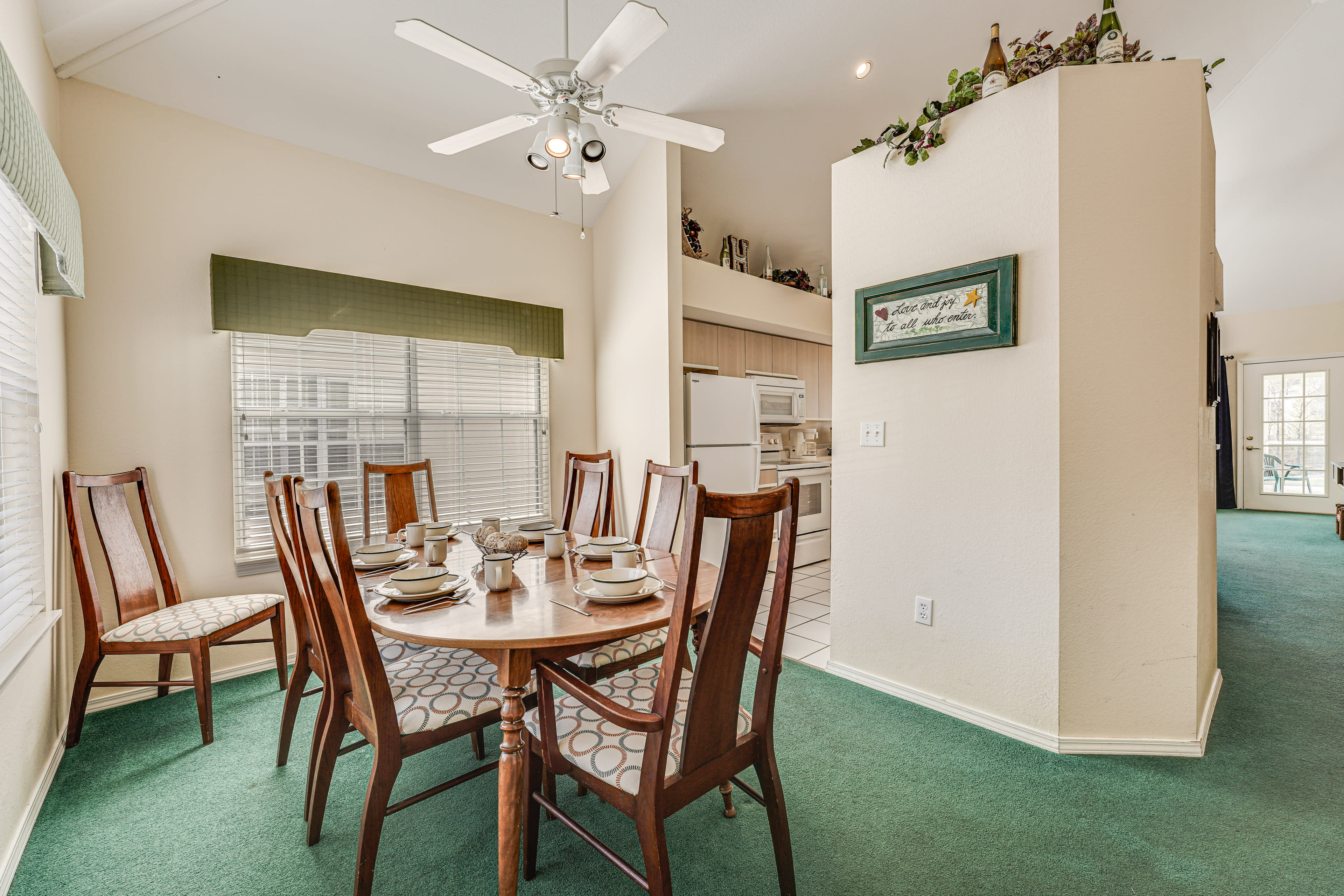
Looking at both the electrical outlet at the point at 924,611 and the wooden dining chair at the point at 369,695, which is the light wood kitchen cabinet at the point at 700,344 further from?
the wooden dining chair at the point at 369,695

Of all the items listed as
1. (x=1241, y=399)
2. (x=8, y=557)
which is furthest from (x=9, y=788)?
(x=1241, y=399)

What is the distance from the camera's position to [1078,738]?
1.99 m

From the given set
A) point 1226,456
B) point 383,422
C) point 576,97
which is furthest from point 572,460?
point 1226,456

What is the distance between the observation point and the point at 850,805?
1723 mm

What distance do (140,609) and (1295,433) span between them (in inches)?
421

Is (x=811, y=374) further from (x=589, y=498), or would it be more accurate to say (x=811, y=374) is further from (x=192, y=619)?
(x=192, y=619)

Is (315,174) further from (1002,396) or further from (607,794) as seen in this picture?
(1002,396)

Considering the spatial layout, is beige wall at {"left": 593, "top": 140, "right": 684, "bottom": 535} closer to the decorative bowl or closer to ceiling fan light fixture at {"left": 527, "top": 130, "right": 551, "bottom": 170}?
ceiling fan light fixture at {"left": 527, "top": 130, "right": 551, "bottom": 170}

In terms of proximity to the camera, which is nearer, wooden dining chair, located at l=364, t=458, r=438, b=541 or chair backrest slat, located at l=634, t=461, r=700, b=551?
chair backrest slat, located at l=634, t=461, r=700, b=551

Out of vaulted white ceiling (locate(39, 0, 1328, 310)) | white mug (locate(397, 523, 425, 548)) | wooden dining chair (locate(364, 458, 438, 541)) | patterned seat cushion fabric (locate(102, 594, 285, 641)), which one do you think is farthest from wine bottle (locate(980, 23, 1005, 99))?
patterned seat cushion fabric (locate(102, 594, 285, 641))

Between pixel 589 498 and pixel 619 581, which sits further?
pixel 589 498

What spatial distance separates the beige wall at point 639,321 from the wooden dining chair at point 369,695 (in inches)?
76.6

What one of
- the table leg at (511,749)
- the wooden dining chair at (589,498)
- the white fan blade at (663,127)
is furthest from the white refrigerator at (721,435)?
the table leg at (511,749)

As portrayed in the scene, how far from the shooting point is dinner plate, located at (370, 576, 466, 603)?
1539 mm
